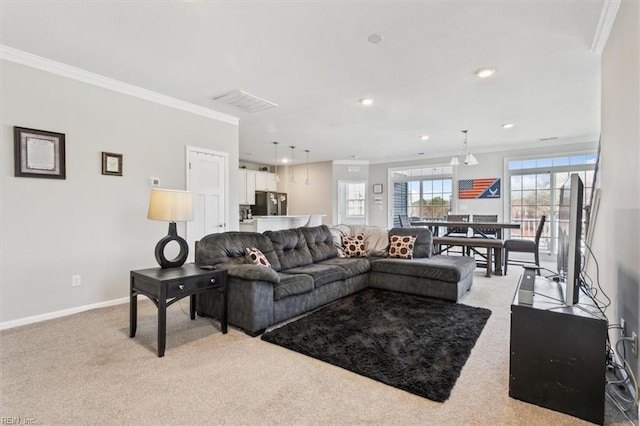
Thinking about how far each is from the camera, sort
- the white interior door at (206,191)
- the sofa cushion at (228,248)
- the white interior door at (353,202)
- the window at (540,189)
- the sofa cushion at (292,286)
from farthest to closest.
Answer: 1. the white interior door at (353,202)
2. the window at (540,189)
3. the white interior door at (206,191)
4. the sofa cushion at (228,248)
5. the sofa cushion at (292,286)

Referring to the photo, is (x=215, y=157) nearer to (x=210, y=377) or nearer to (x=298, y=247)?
(x=298, y=247)

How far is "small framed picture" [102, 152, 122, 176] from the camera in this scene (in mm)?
3564

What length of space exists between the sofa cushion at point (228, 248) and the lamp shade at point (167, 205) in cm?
42

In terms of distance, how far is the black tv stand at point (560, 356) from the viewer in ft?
5.28

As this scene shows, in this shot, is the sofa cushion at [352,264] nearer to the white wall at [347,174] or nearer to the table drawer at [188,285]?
the table drawer at [188,285]

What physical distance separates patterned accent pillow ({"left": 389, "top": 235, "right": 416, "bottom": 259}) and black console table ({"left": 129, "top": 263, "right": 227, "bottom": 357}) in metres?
2.53

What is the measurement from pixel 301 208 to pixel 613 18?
26.0 ft

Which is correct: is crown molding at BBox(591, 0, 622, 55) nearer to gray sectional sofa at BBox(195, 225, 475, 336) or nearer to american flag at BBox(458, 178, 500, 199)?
gray sectional sofa at BBox(195, 225, 475, 336)

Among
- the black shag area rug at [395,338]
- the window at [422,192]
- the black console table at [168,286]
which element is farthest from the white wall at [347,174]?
the black console table at [168,286]

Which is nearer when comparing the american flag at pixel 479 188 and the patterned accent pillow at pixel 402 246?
the patterned accent pillow at pixel 402 246

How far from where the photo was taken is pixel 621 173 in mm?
2092

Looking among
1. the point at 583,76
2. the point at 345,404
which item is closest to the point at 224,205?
the point at 345,404

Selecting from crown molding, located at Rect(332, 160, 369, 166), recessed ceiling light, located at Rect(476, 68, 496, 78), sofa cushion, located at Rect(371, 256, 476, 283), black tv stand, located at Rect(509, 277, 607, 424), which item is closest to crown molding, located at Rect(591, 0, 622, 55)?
recessed ceiling light, located at Rect(476, 68, 496, 78)

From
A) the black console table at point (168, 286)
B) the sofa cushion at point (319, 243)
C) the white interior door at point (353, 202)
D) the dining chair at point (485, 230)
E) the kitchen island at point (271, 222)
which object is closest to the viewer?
the black console table at point (168, 286)
